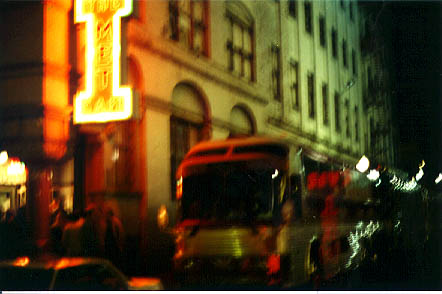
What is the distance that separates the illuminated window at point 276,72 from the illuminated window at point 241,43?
0.58 feet

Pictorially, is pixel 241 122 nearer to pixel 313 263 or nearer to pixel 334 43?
pixel 334 43

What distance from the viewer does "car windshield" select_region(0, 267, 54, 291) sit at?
5164 millimetres

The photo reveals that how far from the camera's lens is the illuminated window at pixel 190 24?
4934 millimetres

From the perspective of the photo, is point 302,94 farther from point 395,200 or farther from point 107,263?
point 107,263

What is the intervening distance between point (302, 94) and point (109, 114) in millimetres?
1652

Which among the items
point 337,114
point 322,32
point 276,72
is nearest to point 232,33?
point 276,72

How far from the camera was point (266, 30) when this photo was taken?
4.94 meters

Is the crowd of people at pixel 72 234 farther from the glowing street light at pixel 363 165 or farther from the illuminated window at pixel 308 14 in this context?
the illuminated window at pixel 308 14

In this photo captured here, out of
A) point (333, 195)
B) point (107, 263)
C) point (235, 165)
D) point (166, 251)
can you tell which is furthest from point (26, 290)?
point (333, 195)

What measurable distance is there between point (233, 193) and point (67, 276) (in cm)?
170

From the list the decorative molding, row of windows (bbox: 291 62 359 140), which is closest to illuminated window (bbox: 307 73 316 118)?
row of windows (bbox: 291 62 359 140)

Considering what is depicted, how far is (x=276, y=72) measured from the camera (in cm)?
490

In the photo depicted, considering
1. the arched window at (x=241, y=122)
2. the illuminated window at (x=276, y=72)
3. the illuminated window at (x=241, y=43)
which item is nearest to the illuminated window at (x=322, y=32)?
the illuminated window at (x=276, y=72)

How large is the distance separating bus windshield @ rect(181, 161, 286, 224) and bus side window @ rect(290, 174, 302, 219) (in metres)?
0.07
